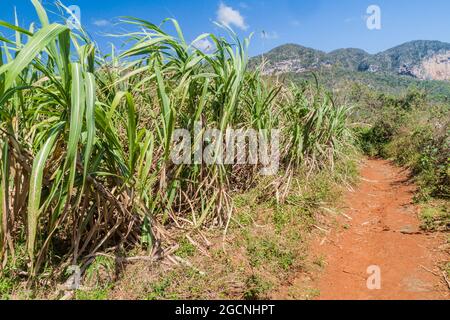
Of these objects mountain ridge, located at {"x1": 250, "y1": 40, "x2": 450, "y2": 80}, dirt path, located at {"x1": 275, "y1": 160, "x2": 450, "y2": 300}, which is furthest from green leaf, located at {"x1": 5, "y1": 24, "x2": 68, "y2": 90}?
mountain ridge, located at {"x1": 250, "y1": 40, "x2": 450, "y2": 80}

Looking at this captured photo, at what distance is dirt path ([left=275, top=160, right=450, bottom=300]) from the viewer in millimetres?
2152

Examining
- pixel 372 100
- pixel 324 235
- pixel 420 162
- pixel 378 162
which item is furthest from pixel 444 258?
pixel 372 100

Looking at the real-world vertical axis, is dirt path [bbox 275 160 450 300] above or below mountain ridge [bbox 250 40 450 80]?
below

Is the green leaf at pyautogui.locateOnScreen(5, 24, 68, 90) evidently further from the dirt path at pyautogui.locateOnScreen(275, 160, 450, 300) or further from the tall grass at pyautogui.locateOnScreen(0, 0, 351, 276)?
the dirt path at pyautogui.locateOnScreen(275, 160, 450, 300)

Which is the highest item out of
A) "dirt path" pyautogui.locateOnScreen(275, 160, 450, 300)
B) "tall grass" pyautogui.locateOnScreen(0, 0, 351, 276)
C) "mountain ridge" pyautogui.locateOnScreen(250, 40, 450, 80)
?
"mountain ridge" pyautogui.locateOnScreen(250, 40, 450, 80)

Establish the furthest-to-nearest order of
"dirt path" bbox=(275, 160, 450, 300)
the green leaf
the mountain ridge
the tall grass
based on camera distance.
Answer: the mountain ridge < "dirt path" bbox=(275, 160, 450, 300) < the tall grass < the green leaf

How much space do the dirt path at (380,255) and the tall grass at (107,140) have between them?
84 centimetres

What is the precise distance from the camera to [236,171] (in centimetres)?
333

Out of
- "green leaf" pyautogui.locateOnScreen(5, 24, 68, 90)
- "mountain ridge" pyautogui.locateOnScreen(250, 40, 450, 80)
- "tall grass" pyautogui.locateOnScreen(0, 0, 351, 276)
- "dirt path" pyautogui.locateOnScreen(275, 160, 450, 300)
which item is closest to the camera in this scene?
"green leaf" pyautogui.locateOnScreen(5, 24, 68, 90)

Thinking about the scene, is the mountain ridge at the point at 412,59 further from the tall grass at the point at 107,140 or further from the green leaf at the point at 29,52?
the green leaf at the point at 29,52

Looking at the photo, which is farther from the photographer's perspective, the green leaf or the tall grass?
the tall grass

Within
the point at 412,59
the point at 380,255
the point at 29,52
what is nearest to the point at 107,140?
the point at 29,52

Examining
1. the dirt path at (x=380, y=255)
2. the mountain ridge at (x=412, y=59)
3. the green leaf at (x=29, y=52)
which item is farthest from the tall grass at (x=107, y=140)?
the mountain ridge at (x=412, y=59)
